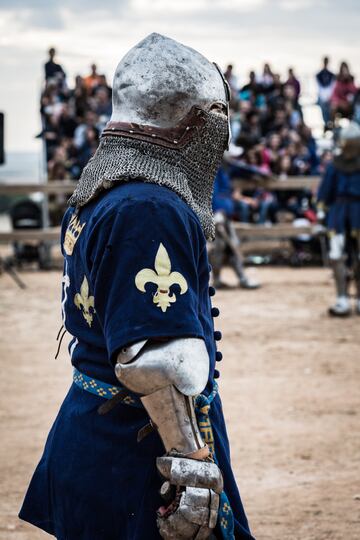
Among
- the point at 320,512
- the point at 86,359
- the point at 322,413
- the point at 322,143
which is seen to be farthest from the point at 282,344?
the point at 322,143

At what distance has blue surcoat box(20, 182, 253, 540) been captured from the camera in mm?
2152

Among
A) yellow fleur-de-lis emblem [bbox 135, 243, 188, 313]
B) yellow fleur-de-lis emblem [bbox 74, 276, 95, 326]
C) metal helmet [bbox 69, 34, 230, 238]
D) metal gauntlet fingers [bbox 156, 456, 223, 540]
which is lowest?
metal gauntlet fingers [bbox 156, 456, 223, 540]

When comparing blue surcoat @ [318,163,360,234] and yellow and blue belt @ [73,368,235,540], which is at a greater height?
yellow and blue belt @ [73,368,235,540]

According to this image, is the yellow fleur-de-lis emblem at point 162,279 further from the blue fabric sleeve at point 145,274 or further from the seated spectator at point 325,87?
the seated spectator at point 325,87

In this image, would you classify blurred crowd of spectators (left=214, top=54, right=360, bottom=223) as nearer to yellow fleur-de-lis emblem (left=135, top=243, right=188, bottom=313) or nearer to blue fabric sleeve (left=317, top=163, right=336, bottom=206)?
blue fabric sleeve (left=317, top=163, right=336, bottom=206)

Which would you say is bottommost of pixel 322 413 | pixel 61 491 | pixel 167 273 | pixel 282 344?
pixel 282 344

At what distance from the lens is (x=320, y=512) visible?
4.38 meters

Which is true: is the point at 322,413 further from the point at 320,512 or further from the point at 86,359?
the point at 86,359

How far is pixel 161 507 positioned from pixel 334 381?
4.97m

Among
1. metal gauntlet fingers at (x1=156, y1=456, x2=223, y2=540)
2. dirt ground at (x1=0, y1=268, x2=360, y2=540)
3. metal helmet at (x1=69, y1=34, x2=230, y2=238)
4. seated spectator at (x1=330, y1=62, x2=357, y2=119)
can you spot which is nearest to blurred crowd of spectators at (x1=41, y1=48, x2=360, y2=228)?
seated spectator at (x1=330, y1=62, x2=357, y2=119)

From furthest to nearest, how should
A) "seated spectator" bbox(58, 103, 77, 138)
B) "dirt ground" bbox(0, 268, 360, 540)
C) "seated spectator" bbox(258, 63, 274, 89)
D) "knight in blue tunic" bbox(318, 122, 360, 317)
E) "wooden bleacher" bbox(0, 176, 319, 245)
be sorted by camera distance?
"seated spectator" bbox(258, 63, 274, 89)
"seated spectator" bbox(58, 103, 77, 138)
"wooden bleacher" bbox(0, 176, 319, 245)
"knight in blue tunic" bbox(318, 122, 360, 317)
"dirt ground" bbox(0, 268, 360, 540)

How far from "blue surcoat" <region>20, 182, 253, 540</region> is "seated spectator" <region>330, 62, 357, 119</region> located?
14714 millimetres

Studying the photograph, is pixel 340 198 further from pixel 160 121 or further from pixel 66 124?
pixel 160 121

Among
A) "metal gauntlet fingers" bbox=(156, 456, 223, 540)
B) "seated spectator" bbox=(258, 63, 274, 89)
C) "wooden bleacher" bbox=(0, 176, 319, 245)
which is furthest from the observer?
"seated spectator" bbox=(258, 63, 274, 89)
